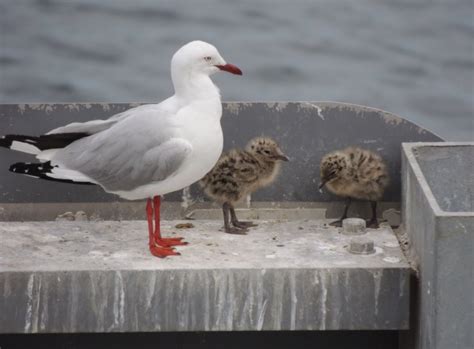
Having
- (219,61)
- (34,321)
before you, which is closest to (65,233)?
(34,321)

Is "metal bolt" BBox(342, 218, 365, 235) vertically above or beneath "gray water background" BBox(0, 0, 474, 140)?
beneath

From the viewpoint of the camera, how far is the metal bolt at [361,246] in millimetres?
6570

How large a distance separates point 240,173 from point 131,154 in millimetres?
764

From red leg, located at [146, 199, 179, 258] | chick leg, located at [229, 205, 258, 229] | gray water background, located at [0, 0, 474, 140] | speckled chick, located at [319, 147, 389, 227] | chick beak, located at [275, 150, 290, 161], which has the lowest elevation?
red leg, located at [146, 199, 179, 258]

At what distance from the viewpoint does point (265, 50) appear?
60.1 feet

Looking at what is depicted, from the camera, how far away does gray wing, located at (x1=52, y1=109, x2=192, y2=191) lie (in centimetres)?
655

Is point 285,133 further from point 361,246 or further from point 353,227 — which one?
point 361,246

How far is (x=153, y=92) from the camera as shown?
1638cm

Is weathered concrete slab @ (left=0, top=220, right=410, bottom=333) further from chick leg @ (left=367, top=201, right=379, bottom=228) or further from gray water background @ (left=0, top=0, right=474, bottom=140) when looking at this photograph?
gray water background @ (left=0, top=0, right=474, bottom=140)

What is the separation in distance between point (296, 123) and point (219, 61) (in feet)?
3.03

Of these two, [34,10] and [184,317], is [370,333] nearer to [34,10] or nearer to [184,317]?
[184,317]

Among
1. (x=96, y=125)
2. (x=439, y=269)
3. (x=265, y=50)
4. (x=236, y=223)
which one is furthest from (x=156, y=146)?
(x=265, y=50)

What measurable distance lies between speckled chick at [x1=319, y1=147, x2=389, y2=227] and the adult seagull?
0.84 m

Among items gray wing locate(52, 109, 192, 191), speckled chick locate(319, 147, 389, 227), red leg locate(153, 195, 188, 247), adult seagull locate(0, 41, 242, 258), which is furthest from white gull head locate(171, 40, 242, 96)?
speckled chick locate(319, 147, 389, 227)
